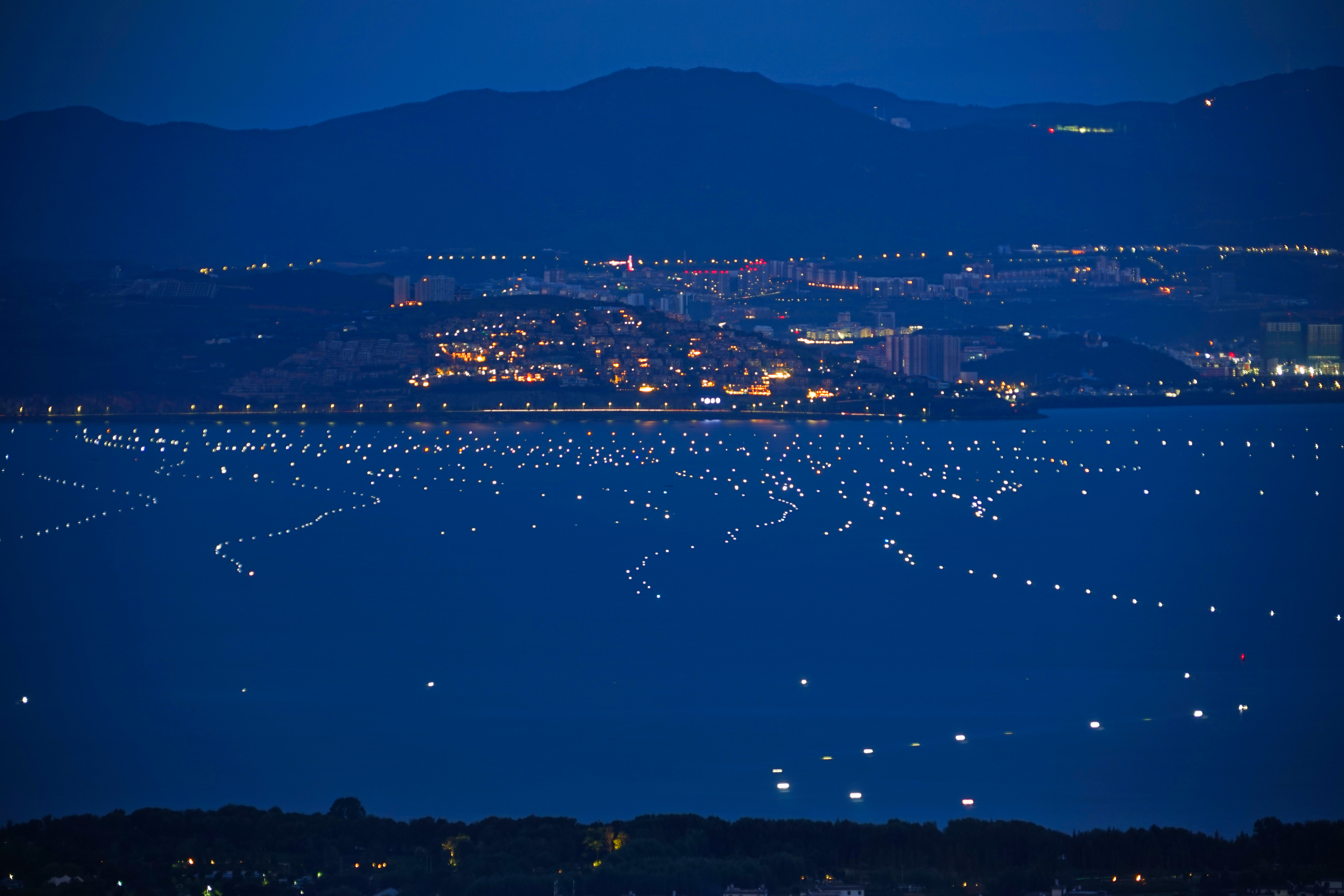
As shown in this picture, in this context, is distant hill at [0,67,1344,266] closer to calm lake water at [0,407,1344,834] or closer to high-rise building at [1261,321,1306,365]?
high-rise building at [1261,321,1306,365]

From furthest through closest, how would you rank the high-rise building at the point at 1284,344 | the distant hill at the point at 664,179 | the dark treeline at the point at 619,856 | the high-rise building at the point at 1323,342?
the distant hill at the point at 664,179, the high-rise building at the point at 1284,344, the high-rise building at the point at 1323,342, the dark treeline at the point at 619,856

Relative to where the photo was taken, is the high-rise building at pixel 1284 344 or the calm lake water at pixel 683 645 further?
the high-rise building at pixel 1284 344

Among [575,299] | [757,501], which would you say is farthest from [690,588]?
[575,299]

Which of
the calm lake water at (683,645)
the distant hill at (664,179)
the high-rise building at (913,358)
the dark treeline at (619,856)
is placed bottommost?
the calm lake water at (683,645)

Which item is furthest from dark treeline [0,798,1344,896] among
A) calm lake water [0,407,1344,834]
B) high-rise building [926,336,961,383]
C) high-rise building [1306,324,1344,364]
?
high-rise building [1306,324,1344,364]

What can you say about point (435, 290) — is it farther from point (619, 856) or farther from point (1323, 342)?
point (619, 856)

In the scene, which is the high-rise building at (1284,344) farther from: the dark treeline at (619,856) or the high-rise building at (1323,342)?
the dark treeline at (619,856)

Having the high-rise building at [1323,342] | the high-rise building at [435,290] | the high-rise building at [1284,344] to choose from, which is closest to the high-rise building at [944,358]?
the high-rise building at [1284,344]

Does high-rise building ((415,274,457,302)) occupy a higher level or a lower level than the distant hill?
lower
